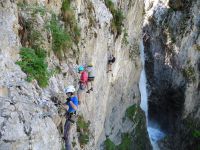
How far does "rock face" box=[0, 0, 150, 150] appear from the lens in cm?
918

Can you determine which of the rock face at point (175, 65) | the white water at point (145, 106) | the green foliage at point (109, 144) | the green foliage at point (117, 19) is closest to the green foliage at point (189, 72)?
the rock face at point (175, 65)

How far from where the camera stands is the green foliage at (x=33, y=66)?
1080 centimetres

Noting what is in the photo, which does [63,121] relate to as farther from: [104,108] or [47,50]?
[104,108]

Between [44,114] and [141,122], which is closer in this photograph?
[44,114]

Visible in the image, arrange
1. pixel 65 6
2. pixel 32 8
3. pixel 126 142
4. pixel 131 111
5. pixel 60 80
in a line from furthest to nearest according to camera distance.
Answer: pixel 131 111 < pixel 126 142 < pixel 65 6 < pixel 60 80 < pixel 32 8

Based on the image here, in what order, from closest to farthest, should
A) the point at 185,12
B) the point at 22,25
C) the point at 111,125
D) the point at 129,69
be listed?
1. the point at 22,25
2. the point at 111,125
3. the point at 129,69
4. the point at 185,12

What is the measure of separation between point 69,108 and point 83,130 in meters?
3.47

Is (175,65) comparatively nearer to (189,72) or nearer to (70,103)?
(189,72)

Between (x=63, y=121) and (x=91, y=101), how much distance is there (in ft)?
15.0

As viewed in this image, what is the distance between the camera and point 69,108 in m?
11.7

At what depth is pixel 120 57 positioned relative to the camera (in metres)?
22.9

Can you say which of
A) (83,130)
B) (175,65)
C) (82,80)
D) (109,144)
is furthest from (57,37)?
(175,65)

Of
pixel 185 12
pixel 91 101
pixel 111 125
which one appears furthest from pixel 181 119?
pixel 91 101

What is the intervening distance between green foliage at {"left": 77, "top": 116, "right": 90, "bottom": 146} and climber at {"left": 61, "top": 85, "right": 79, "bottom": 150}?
2.44m
